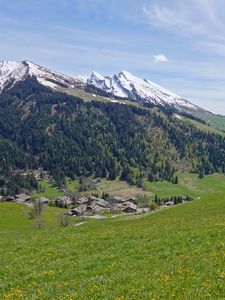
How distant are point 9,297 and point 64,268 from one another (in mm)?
6023

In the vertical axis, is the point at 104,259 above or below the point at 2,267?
above

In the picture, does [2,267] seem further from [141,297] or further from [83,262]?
[141,297]

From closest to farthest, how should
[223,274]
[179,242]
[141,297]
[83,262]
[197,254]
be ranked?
[141,297] < [223,274] < [197,254] < [83,262] < [179,242]

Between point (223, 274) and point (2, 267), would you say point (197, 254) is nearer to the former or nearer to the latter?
point (223, 274)

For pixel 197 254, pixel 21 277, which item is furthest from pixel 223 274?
pixel 21 277

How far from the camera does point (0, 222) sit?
156 metres

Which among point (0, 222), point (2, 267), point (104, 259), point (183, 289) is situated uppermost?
point (183, 289)

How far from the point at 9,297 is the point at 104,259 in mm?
7901

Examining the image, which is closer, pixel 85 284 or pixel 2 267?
pixel 85 284

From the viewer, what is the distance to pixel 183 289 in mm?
16391

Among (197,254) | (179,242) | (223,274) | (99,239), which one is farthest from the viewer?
(99,239)

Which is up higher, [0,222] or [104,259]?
[104,259]

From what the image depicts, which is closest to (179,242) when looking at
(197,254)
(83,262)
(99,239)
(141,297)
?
(197,254)

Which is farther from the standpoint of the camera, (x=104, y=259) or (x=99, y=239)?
(x=99, y=239)
